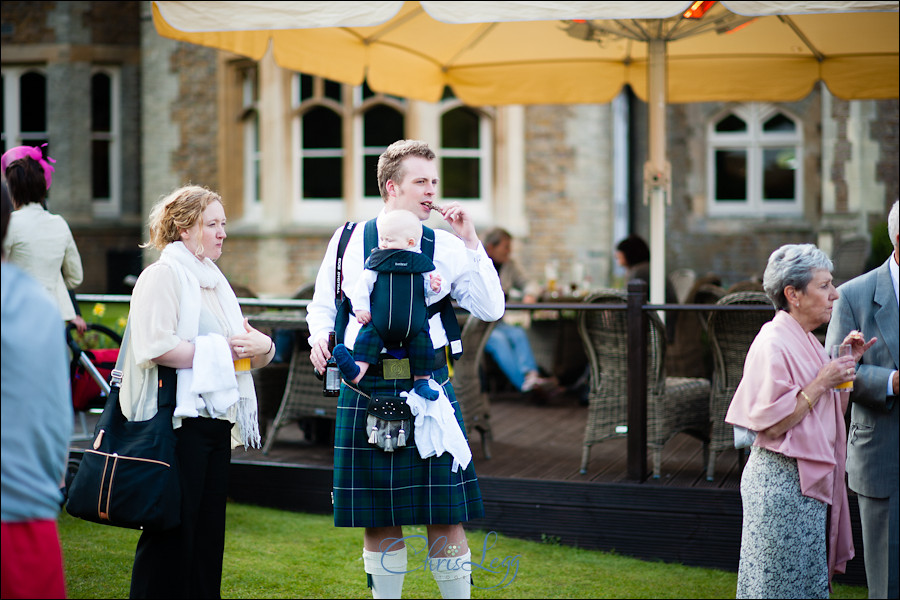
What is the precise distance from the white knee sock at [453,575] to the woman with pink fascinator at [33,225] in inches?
119

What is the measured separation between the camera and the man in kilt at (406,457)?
329cm

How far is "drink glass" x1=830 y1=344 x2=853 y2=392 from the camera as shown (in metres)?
3.27

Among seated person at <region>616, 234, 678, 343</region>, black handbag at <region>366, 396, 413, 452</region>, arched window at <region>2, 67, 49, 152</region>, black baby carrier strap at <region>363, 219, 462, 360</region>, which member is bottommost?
black handbag at <region>366, 396, 413, 452</region>

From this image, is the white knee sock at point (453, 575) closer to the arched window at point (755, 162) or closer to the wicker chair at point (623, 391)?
the wicker chair at point (623, 391)

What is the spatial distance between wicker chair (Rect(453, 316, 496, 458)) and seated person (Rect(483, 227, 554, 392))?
8.24ft

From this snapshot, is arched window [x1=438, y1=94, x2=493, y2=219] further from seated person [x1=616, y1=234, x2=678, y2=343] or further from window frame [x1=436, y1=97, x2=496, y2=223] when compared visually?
seated person [x1=616, y1=234, x2=678, y2=343]

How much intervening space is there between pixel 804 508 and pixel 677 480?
223 cm

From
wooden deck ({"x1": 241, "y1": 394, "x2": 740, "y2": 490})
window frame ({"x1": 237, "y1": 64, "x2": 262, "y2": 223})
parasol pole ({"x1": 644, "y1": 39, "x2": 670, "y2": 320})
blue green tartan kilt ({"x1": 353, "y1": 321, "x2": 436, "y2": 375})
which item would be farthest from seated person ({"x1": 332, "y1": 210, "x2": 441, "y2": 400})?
window frame ({"x1": 237, "y1": 64, "x2": 262, "y2": 223})

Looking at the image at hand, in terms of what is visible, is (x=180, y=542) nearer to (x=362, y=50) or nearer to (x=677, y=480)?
(x=677, y=480)

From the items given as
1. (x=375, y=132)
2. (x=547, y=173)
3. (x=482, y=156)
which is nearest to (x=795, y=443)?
(x=547, y=173)

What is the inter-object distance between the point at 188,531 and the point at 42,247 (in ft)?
7.89

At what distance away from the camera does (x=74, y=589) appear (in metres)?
4.52

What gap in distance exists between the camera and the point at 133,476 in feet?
11.2

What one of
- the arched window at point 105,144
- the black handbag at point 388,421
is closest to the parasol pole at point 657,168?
the black handbag at point 388,421
